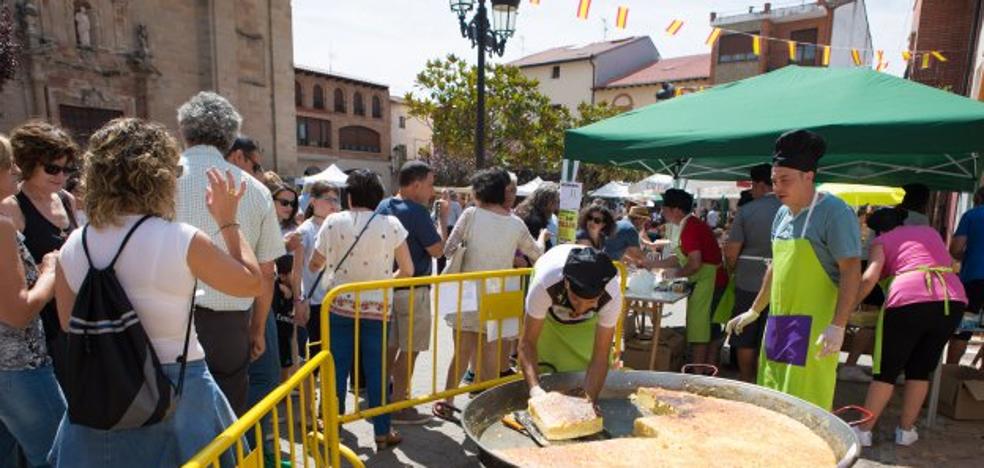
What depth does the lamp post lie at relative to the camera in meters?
7.06

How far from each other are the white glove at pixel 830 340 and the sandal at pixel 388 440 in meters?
2.73

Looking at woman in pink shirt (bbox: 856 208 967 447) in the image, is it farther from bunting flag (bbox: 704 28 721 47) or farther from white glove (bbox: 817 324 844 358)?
bunting flag (bbox: 704 28 721 47)

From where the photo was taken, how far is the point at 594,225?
5.05m

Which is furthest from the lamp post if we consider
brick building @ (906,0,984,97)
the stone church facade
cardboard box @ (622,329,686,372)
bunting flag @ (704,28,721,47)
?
the stone church facade

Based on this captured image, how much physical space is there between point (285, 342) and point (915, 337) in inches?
178

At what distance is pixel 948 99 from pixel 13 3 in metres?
23.0

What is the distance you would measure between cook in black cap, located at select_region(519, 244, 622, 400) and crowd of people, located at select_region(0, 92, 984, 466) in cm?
1

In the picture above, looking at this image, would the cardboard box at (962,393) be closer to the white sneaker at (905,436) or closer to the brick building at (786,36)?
the white sneaker at (905,436)

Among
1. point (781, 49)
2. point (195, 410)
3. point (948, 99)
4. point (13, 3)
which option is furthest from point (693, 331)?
point (781, 49)

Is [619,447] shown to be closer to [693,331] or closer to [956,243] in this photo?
[693,331]

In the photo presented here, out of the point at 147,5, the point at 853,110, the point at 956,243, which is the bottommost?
the point at 956,243

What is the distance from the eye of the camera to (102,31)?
739 inches

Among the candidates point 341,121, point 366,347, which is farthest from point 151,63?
point 341,121

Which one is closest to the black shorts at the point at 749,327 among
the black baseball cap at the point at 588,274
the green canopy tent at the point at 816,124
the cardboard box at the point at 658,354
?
the cardboard box at the point at 658,354
